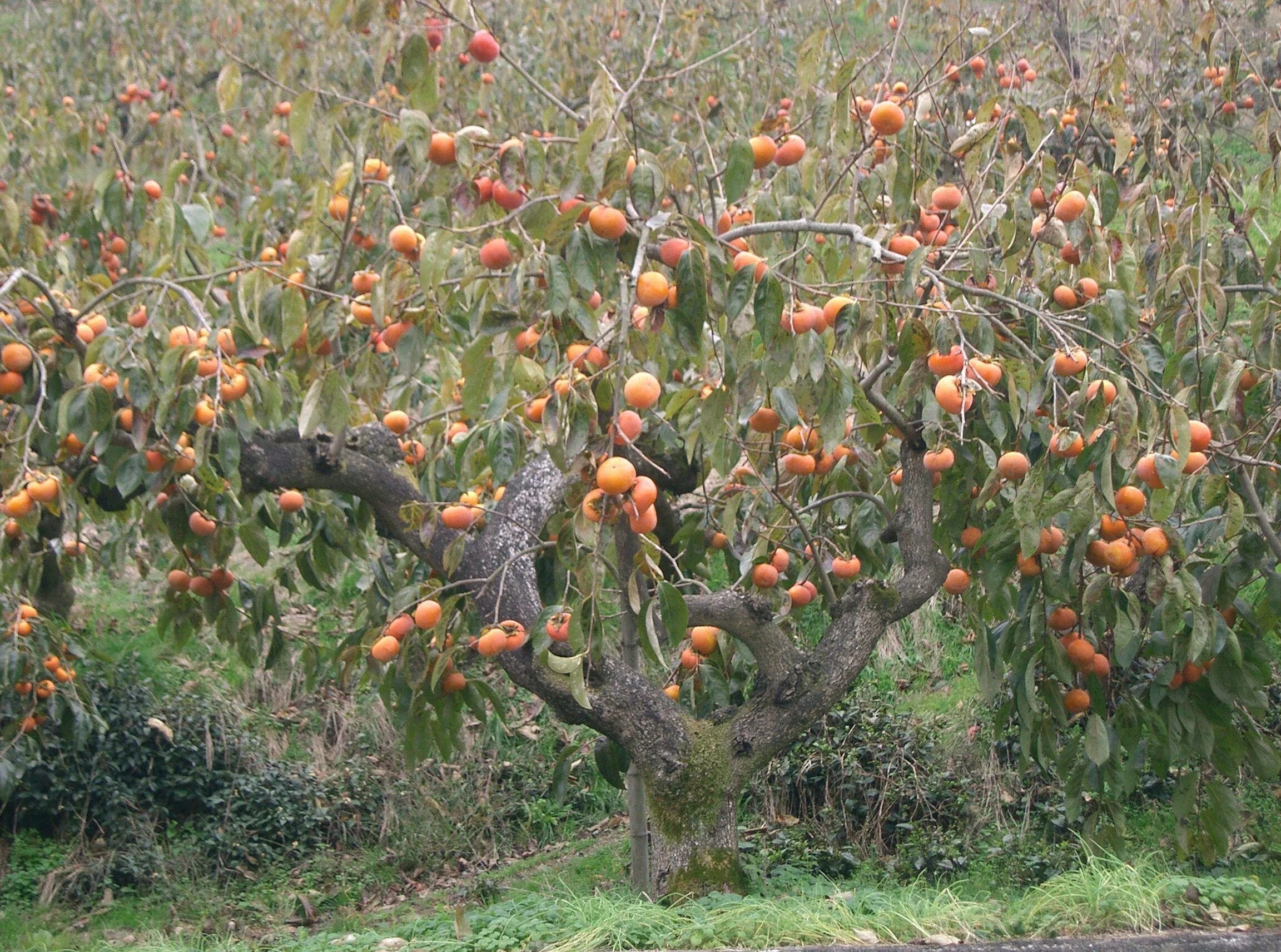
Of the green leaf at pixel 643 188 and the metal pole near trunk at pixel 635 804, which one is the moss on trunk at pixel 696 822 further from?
the green leaf at pixel 643 188

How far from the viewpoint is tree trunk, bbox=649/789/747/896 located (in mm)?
3035

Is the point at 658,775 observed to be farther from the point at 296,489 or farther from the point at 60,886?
the point at 60,886

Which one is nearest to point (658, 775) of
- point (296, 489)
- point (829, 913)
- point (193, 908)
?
point (829, 913)

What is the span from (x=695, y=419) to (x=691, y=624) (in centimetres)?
54

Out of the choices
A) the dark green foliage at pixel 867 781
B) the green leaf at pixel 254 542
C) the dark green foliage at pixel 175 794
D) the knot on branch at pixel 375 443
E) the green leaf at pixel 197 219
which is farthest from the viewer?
the dark green foliage at pixel 175 794

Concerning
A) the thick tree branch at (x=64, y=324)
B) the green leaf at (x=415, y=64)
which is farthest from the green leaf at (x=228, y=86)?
the thick tree branch at (x=64, y=324)

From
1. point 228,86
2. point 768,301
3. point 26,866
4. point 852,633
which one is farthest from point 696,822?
point 26,866

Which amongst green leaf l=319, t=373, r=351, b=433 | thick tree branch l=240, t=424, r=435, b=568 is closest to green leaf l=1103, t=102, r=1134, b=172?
green leaf l=319, t=373, r=351, b=433

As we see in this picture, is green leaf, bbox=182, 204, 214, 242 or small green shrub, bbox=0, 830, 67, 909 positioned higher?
green leaf, bbox=182, 204, 214, 242

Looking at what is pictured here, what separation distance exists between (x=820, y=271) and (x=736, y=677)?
4.90ft

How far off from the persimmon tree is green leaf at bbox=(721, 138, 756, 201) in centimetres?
1

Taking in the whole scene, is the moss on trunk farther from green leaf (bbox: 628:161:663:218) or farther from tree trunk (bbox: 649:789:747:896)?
green leaf (bbox: 628:161:663:218)

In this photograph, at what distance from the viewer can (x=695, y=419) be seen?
326 centimetres

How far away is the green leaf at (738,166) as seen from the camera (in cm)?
231
